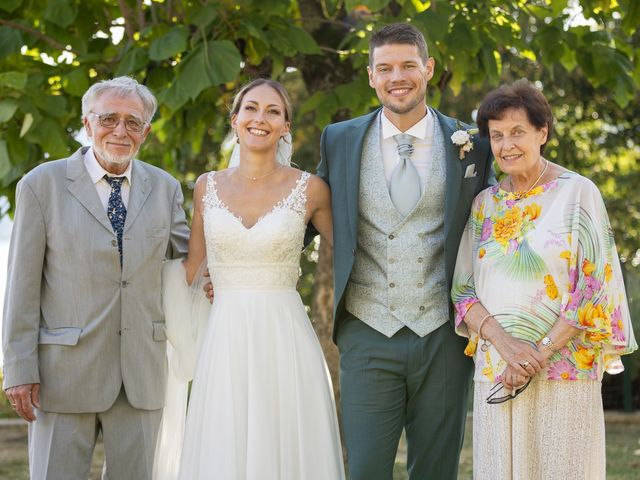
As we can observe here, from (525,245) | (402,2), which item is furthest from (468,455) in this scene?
(525,245)

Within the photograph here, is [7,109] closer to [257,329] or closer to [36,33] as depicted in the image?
[36,33]

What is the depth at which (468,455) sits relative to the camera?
698 cm

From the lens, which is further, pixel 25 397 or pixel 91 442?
pixel 91 442

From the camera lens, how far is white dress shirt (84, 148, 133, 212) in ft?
12.0

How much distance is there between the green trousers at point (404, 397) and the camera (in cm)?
368

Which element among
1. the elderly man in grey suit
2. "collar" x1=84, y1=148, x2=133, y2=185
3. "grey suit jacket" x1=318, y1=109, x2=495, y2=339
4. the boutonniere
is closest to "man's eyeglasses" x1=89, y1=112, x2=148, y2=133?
the elderly man in grey suit

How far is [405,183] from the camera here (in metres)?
3.70

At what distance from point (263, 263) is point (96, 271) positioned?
64 centimetres

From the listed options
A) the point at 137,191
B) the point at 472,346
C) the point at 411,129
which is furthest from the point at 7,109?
the point at 472,346

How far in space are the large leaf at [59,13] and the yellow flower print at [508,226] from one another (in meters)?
2.69

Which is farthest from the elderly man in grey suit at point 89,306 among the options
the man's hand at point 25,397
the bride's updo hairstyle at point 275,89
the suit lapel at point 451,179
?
the suit lapel at point 451,179

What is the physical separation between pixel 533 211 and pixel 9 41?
2.98 m

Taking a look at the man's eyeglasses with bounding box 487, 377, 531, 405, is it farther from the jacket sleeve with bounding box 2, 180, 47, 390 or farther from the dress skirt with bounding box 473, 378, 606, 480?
the jacket sleeve with bounding box 2, 180, 47, 390

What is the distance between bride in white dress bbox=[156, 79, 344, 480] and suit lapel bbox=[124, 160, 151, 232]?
25 cm
